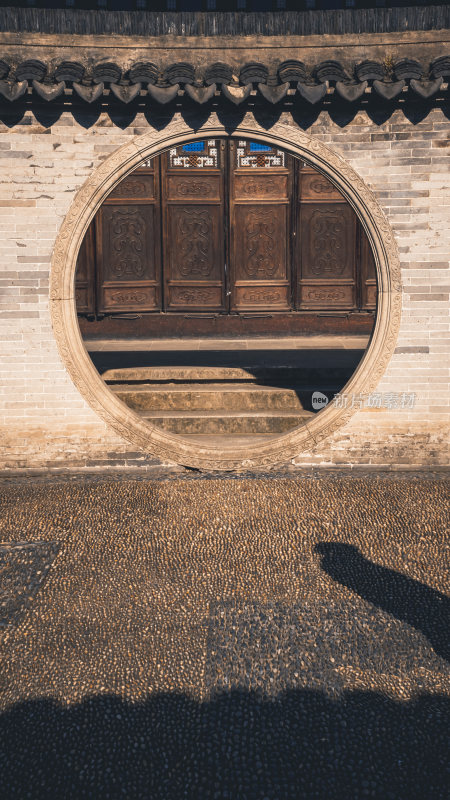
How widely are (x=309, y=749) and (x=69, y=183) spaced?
605 centimetres

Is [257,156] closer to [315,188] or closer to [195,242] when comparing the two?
[315,188]

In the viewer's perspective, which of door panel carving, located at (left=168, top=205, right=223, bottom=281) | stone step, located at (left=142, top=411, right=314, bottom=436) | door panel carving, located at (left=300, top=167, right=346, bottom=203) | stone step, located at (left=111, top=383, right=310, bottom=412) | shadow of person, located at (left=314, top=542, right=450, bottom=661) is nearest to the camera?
shadow of person, located at (left=314, top=542, right=450, bottom=661)

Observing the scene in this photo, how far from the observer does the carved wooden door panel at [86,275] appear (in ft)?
45.5

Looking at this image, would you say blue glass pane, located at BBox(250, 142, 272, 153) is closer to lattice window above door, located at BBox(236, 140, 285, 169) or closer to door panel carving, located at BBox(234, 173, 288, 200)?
lattice window above door, located at BBox(236, 140, 285, 169)

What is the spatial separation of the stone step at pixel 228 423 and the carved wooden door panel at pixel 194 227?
4.86 metres

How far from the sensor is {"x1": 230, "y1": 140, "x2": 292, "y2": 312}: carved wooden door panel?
13945mm

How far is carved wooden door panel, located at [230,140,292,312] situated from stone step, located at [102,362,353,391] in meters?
3.54

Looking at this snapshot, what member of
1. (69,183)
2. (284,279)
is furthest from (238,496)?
(284,279)

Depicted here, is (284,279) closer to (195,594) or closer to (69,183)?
(69,183)

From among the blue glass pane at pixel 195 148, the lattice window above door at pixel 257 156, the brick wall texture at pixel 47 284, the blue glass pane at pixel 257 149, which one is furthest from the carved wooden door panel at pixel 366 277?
the brick wall texture at pixel 47 284

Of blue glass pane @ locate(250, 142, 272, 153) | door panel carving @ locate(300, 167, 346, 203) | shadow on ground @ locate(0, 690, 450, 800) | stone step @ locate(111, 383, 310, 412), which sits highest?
blue glass pane @ locate(250, 142, 272, 153)

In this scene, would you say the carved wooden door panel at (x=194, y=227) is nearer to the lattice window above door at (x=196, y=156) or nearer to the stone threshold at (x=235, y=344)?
the lattice window above door at (x=196, y=156)

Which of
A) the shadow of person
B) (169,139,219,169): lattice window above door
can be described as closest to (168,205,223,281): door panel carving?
(169,139,219,169): lattice window above door

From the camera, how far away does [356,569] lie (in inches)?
247
